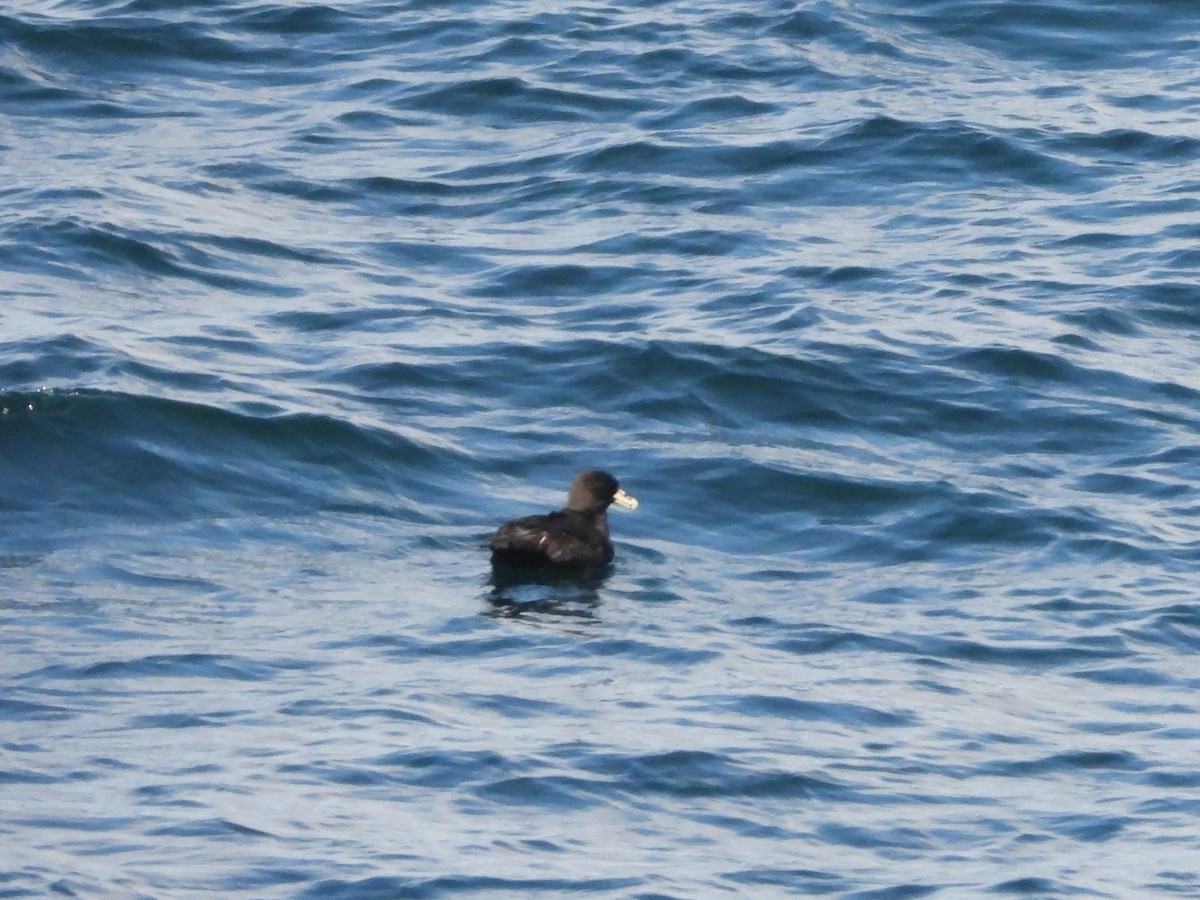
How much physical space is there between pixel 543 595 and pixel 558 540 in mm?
268

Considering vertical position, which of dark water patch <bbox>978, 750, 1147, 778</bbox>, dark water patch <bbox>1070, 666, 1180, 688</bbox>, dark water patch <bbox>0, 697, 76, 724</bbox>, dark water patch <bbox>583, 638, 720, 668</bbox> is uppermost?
dark water patch <bbox>0, 697, 76, 724</bbox>

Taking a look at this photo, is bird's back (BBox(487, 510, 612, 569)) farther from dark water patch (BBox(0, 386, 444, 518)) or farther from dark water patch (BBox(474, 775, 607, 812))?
dark water patch (BBox(474, 775, 607, 812))

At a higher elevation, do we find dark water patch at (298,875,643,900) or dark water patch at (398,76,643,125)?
dark water patch at (398,76,643,125)

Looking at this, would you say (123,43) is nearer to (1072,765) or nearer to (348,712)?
(348,712)

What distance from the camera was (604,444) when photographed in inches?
518

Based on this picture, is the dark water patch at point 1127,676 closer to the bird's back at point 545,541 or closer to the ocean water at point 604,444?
the ocean water at point 604,444

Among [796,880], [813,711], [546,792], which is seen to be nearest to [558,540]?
[813,711]

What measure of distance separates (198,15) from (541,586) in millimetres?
10519

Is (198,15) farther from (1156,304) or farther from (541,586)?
(541,586)

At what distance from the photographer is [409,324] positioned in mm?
14406

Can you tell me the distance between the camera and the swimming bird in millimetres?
11203

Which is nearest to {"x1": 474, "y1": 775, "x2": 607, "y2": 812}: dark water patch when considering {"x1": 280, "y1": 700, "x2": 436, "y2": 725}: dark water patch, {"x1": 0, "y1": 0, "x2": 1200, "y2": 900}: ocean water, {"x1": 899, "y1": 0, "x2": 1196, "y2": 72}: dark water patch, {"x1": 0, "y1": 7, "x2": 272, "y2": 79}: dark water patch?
{"x1": 0, "y1": 0, "x2": 1200, "y2": 900}: ocean water

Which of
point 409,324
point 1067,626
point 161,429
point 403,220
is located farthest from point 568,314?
point 1067,626

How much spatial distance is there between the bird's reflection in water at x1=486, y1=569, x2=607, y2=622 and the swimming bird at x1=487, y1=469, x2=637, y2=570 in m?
0.05
